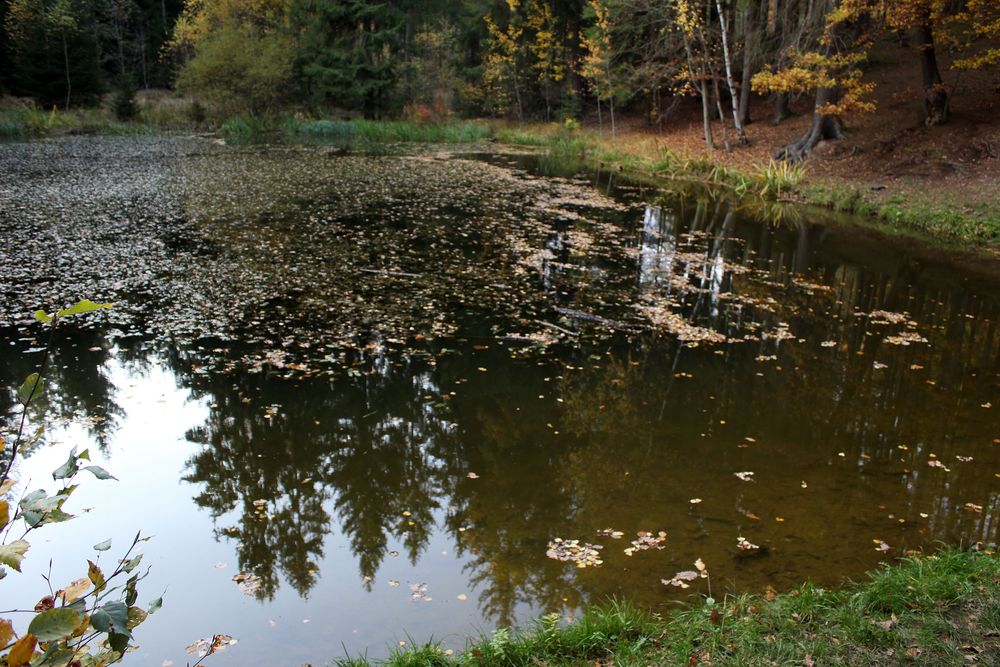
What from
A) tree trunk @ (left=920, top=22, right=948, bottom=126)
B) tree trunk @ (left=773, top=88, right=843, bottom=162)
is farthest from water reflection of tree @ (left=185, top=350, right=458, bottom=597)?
tree trunk @ (left=920, top=22, right=948, bottom=126)

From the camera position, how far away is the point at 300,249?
37.5 feet

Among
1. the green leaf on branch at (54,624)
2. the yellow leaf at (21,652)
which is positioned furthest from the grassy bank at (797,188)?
the yellow leaf at (21,652)

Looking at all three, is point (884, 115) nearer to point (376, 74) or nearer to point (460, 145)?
point (460, 145)

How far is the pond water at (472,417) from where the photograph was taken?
4.22 m

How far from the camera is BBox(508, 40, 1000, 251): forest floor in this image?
14.7 metres

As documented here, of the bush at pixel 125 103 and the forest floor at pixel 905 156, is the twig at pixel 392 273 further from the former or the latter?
the bush at pixel 125 103

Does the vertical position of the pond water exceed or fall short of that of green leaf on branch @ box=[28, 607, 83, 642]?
it falls short

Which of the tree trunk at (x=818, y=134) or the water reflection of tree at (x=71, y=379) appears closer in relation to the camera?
the water reflection of tree at (x=71, y=379)

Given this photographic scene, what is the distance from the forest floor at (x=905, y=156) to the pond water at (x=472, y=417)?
2521 millimetres

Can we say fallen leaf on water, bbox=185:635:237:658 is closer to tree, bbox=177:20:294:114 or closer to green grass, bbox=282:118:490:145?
green grass, bbox=282:118:490:145

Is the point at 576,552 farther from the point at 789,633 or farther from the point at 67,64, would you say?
the point at 67,64

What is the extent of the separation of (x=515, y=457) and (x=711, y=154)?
19.9 m

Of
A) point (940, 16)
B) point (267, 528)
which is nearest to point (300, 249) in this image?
point (267, 528)

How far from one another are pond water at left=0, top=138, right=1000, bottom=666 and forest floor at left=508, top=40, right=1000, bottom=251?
8.27 feet
